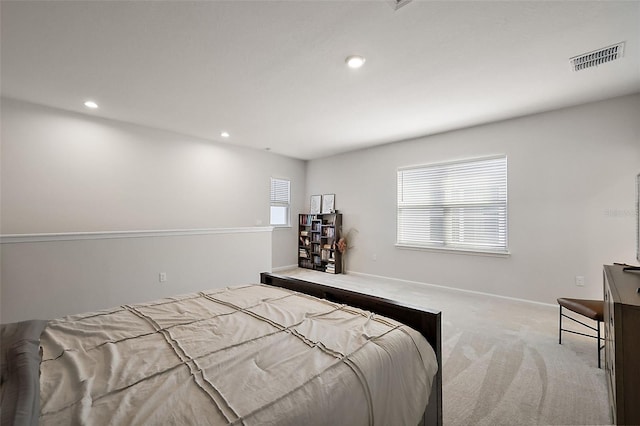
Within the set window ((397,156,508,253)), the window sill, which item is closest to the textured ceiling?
window ((397,156,508,253))

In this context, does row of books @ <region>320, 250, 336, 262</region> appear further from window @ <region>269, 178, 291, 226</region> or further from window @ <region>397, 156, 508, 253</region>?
window @ <region>397, 156, 508, 253</region>

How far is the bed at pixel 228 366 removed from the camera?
0.84 metres

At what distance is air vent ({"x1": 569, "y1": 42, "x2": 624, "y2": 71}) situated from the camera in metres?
2.37

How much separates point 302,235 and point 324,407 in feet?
18.5

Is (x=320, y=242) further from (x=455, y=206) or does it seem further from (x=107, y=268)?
(x=107, y=268)

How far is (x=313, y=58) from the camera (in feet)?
8.25

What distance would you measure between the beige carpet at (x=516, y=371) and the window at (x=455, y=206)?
3.75ft

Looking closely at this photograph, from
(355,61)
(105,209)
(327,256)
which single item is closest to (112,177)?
Result: (105,209)

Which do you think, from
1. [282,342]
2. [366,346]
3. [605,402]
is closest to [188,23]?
[282,342]

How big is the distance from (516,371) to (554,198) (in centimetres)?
260

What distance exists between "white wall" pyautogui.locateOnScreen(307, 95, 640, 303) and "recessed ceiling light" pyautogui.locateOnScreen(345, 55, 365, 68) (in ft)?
8.70

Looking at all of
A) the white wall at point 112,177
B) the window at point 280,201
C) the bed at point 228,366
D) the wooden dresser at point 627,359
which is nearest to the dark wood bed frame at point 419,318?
the bed at point 228,366

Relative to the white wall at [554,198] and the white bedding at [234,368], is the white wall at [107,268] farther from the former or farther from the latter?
the white wall at [554,198]

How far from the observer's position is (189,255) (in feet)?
12.9
